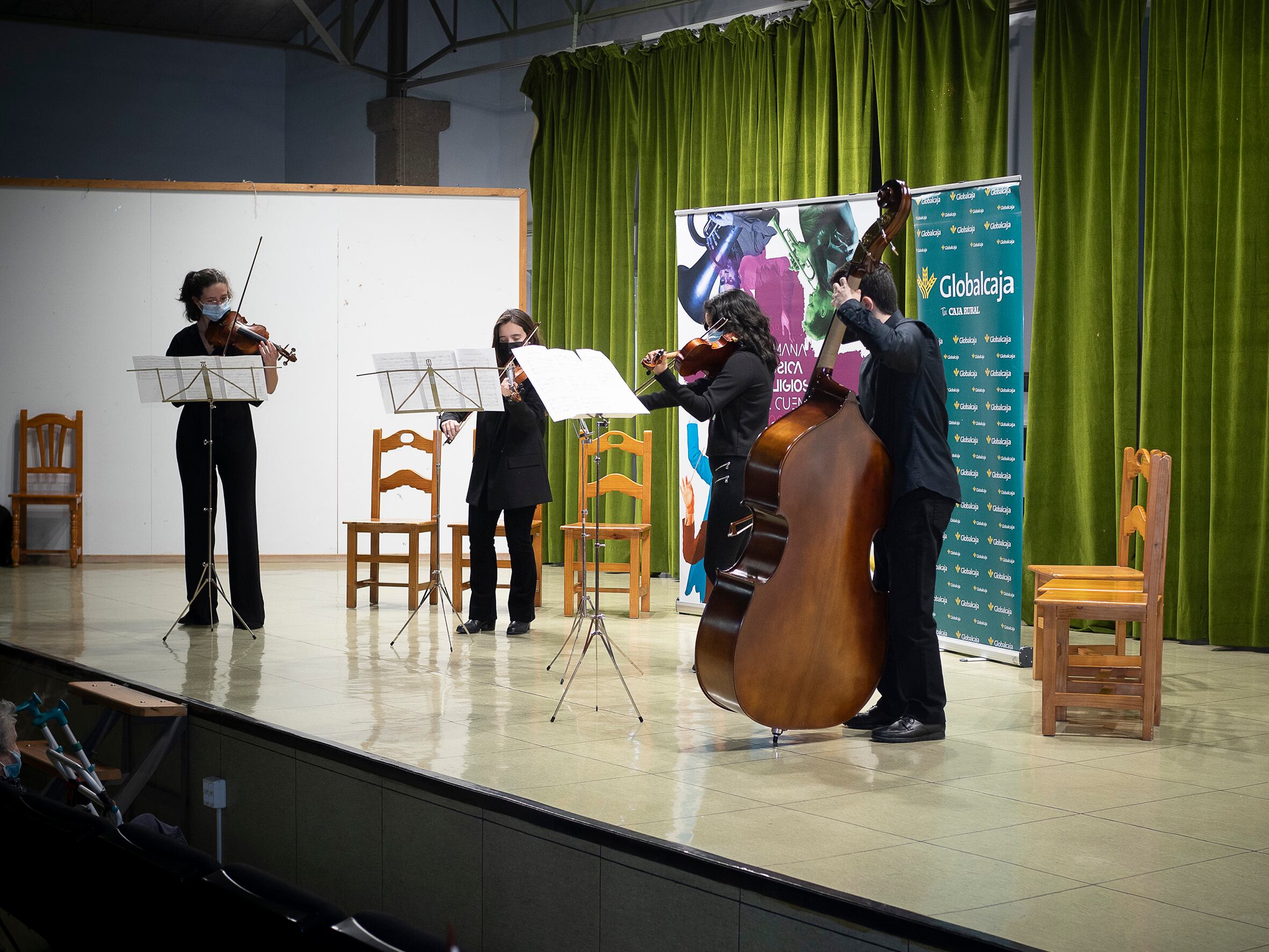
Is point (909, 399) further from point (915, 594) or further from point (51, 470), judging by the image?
point (51, 470)

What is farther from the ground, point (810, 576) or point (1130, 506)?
point (1130, 506)

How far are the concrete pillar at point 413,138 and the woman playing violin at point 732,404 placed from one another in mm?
6661

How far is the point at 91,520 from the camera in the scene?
8.47m

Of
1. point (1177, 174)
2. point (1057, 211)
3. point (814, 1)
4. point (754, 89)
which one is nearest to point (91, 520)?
point (754, 89)

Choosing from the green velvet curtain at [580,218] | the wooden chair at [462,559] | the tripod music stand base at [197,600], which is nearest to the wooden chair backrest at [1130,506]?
the wooden chair at [462,559]

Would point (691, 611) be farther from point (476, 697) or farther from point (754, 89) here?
point (754, 89)

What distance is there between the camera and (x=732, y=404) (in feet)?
15.0

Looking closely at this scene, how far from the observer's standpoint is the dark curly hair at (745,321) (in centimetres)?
455

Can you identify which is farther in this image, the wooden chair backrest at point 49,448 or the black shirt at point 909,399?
the wooden chair backrest at point 49,448

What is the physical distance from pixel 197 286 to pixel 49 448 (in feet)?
11.2

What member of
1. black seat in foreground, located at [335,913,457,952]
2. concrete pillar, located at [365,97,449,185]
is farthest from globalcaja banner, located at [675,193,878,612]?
concrete pillar, located at [365,97,449,185]

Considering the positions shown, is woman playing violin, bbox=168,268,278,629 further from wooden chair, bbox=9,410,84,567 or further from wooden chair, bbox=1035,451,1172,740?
wooden chair, bbox=1035,451,1172,740

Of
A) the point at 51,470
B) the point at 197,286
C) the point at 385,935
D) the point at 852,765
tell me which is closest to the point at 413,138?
the point at 51,470

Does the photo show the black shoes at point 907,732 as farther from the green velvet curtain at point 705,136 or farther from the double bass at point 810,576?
the green velvet curtain at point 705,136
